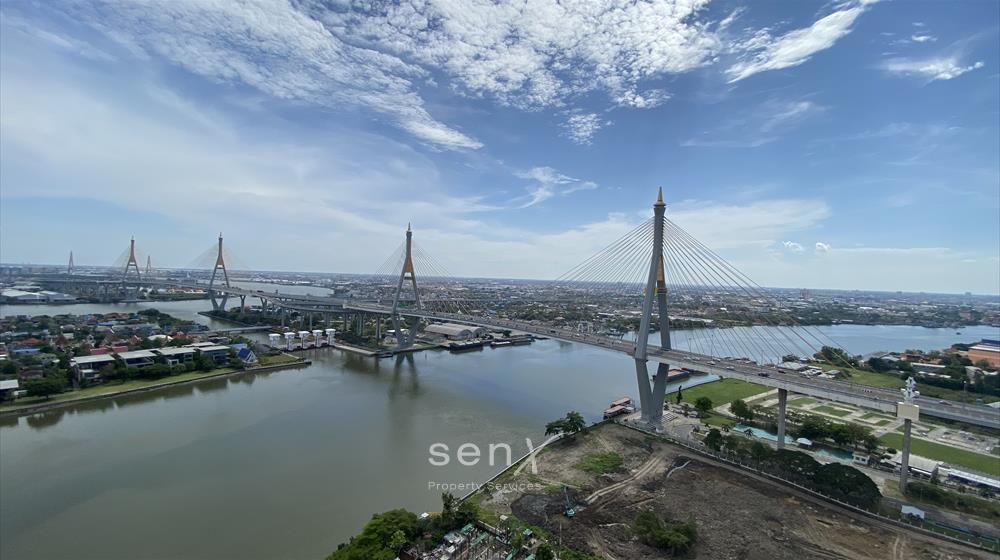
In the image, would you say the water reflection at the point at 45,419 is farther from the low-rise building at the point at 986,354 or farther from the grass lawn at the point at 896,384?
the low-rise building at the point at 986,354

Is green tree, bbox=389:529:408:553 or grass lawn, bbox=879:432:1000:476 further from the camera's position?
grass lawn, bbox=879:432:1000:476

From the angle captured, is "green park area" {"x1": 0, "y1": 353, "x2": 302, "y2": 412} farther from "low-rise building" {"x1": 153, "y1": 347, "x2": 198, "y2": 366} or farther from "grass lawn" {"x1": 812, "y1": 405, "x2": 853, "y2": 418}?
"grass lawn" {"x1": 812, "y1": 405, "x2": 853, "y2": 418}

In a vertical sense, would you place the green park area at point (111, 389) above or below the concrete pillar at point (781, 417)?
below

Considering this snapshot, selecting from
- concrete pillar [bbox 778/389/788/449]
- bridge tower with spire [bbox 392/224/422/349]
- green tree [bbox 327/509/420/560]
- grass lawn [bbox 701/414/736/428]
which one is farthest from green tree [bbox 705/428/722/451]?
bridge tower with spire [bbox 392/224/422/349]

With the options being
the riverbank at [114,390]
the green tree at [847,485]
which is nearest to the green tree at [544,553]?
the green tree at [847,485]

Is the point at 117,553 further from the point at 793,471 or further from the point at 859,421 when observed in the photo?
the point at 859,421

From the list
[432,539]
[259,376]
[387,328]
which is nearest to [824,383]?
[432,539]

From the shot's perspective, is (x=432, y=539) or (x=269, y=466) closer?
(x=432, y=539)
